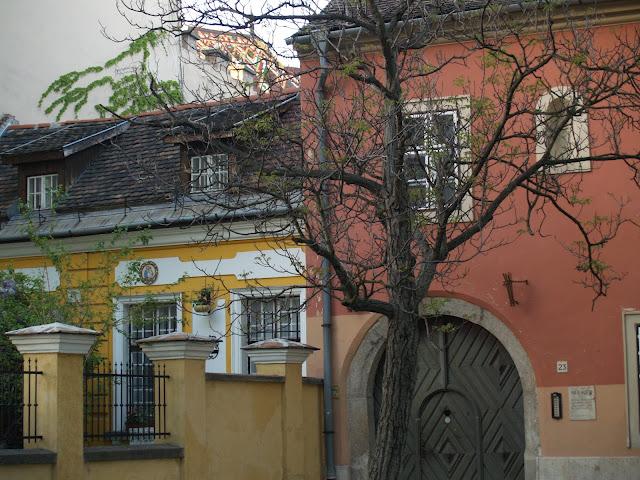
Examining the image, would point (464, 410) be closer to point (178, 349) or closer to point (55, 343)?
point (178, 349)

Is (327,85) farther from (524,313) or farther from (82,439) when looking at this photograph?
(82,439)

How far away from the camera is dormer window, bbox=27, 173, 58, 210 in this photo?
769 inches

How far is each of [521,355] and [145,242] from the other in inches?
218

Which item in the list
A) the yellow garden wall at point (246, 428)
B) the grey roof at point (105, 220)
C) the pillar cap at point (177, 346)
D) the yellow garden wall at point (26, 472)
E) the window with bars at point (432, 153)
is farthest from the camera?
the grey roof at point (105, 220)

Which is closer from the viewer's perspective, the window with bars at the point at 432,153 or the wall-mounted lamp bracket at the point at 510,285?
the window with bars at the point at 432,153

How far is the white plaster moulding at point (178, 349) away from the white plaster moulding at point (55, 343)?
1.49 m

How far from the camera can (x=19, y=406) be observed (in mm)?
12695

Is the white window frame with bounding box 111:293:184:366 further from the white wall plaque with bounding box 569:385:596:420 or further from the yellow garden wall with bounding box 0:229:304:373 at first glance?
the white wall plaque with bounding box 569:385:596:420

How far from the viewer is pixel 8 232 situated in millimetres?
18953

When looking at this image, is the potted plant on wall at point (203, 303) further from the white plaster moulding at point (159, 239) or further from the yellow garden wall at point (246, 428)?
the yellow garden wall at point (246, 428)

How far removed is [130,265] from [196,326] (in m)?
1.28

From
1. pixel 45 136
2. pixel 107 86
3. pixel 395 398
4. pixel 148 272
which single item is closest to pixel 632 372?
pixel 395 398

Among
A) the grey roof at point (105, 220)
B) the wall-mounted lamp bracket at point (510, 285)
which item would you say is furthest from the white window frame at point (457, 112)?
the grey roof at point (105, 220)

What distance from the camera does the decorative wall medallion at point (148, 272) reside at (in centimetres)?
1788
